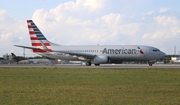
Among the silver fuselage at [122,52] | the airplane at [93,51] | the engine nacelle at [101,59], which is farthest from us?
the engine nacelle at [101,59]

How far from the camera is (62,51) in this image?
5712cm

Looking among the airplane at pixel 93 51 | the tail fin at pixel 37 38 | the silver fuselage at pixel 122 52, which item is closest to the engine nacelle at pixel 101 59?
the airplane at pixel 93 51

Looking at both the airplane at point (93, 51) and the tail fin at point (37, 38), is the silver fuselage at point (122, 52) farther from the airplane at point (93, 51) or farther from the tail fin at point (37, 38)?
the tail fin at point (37, 38)

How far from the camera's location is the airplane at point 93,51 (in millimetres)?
52688

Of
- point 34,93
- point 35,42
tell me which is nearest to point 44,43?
point 35,42

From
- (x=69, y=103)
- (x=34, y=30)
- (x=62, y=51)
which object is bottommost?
(x=69, y=103)

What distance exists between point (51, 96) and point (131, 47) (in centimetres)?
4040

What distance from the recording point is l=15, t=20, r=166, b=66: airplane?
173ft

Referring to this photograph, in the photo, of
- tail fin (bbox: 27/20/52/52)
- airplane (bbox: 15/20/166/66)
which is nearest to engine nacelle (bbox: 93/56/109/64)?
airplane (bbox: 15/20/166/66)

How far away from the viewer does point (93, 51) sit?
55344mm

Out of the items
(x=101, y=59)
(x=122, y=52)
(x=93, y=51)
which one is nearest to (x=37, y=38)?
(x=93, y=51)

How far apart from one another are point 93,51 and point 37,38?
11013mm

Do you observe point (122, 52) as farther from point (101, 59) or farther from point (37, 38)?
point (37, 38)

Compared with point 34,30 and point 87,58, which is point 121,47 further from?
point 34,30
